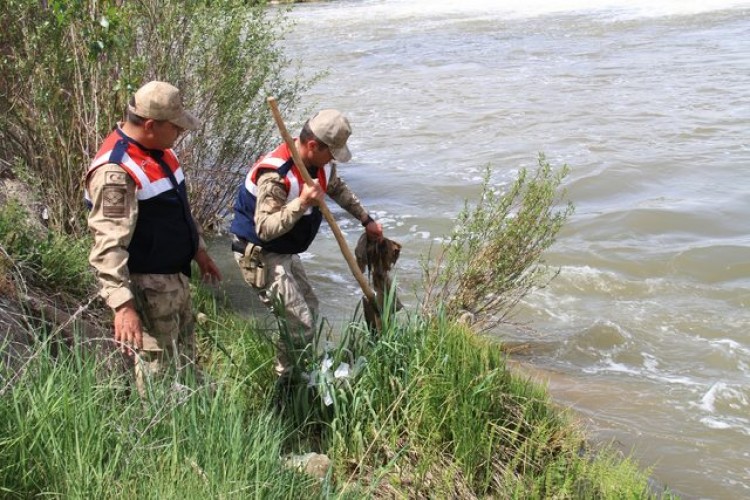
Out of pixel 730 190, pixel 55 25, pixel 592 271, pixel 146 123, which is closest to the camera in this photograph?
pixel 146 123

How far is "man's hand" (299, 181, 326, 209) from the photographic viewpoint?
439 centimetres

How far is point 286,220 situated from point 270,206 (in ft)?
0.75

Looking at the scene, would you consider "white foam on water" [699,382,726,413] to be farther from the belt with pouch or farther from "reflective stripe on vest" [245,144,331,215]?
the belt with pouch

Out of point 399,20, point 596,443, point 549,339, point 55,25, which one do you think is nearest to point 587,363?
point 549,339

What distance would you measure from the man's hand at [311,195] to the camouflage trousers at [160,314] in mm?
741

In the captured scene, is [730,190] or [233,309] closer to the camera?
[233,309]

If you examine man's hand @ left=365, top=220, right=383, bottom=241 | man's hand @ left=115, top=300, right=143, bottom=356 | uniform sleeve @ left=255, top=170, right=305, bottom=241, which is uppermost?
uniform sleeve @ left=255, top=170, right=305, bottom=241

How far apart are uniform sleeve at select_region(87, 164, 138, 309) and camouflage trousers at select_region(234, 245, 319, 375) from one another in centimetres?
101

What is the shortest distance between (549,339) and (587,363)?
50cm

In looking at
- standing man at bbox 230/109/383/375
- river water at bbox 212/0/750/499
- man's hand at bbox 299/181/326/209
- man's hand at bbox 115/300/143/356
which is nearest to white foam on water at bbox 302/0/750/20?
river water at bbox 212/0/750/499

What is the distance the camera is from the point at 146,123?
4.21m

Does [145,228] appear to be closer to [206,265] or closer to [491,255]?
[206,265]

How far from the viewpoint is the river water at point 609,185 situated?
21.4ft

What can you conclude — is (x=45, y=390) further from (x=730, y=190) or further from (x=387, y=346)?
(x=730, y=190)
